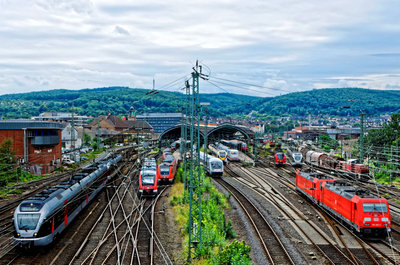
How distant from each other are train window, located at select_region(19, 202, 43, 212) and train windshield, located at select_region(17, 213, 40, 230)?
27 centimetres

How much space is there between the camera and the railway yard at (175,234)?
1856 centimetres

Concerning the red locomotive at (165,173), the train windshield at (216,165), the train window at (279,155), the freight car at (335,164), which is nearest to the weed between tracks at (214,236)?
the red locomotive at (165,173)

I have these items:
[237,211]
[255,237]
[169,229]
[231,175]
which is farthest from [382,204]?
[231,175]

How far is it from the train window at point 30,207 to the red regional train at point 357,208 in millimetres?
17842

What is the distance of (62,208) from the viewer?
21.8 metres

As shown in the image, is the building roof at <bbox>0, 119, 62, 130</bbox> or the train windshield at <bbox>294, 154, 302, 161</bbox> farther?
the train windshield at <bbox>294, 154, 302, 161</bbox>

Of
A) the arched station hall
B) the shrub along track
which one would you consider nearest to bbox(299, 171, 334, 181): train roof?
the shrub along track

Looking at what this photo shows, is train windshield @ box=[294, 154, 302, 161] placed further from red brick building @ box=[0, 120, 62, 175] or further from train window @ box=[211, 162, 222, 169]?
red brick building @ box=[0, 120, 62, 175]

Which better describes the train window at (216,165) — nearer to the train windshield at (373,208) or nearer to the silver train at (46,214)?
the silver train at (46,214)

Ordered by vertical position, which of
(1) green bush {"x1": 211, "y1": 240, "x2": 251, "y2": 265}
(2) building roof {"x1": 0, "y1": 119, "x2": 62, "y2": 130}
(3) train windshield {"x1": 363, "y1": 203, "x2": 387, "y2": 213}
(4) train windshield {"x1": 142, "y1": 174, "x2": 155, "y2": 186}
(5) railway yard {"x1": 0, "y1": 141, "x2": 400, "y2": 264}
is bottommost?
(5) railway yard {"x1": 0, "y1": 141, "x2": 400, "y2": 264}

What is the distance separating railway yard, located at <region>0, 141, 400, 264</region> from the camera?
18562 mm

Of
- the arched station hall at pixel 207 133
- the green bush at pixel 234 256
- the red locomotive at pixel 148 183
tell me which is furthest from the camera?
the arched station hall at pixel 207 133

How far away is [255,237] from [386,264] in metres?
7.13

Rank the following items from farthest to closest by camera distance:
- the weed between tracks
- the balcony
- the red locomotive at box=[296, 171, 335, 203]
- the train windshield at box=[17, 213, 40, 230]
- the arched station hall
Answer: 1. the arched station hall
2. the balcony
3. the red locomotive at box=[296, 171, 335, 203]
4. the train windshield at box=[17, 213, 40, 230]
5. the weed between tracks
